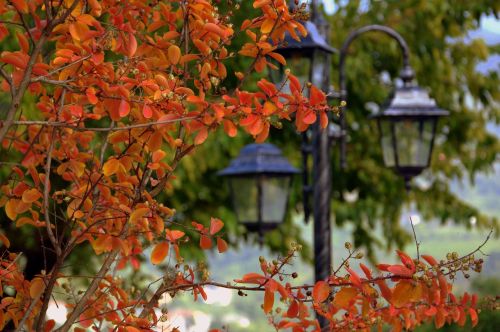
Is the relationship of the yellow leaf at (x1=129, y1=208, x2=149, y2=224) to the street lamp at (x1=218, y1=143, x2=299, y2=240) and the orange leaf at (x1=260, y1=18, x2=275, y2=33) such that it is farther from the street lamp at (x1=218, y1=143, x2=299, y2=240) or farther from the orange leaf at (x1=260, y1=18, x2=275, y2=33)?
the street lamp at (x1=218, y1=143, x2=299, y2=240)

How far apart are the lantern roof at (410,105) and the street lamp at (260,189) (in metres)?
1.05

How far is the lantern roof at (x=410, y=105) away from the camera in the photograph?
8984 mm

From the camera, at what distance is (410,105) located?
903 centimetres

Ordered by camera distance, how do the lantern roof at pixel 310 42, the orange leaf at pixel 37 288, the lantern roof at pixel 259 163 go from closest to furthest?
1. the orange leaf at pixel 37 288
2. the lantern roof at pixel 310 42
3. the lantern roof at pixel 259 163

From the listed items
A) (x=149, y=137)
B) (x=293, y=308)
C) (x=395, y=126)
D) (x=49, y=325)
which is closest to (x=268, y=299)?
(x=293, y=308)

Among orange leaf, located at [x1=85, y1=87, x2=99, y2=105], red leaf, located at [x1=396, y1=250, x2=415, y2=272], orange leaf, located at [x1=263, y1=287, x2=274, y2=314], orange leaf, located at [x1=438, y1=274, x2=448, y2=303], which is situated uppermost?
orange leaf, located at [x1=85, y1=87, x2=99, y2=105]

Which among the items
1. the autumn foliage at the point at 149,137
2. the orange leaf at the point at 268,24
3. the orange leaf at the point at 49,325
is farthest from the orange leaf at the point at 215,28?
the orange leaf at the point at 49,325

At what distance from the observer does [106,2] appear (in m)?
4.25

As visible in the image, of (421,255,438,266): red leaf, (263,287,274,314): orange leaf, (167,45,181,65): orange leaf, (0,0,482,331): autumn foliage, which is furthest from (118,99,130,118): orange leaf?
(421,255,438,266): red leaf

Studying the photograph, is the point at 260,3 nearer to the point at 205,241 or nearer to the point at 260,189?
the point at 205,241

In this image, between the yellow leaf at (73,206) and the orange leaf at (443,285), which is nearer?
the orange leaf at (443,285)

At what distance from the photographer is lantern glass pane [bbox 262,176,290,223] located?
29.5ft

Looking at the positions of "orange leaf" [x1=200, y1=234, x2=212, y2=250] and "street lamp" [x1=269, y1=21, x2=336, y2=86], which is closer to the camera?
"orange leaf" [x1=200, y1=234, x2=212, y2=250]

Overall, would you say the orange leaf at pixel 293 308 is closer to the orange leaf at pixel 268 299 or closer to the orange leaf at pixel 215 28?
the orange leaf at pixel 268 299
